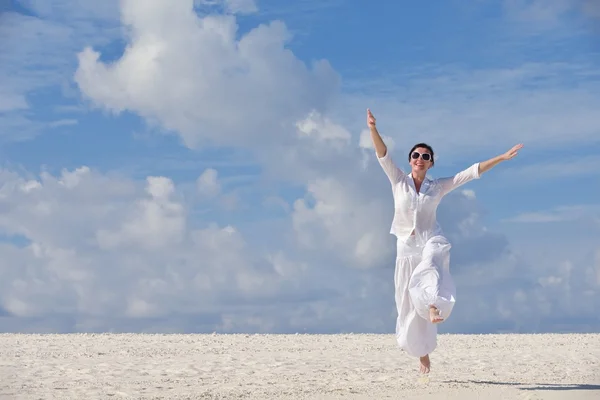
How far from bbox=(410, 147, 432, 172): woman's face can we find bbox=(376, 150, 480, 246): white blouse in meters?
0.18

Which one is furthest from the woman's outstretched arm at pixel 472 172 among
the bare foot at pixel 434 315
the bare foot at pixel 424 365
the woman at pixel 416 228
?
the bare foot at pixel 424 365

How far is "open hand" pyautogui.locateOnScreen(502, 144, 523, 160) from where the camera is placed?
11.6 m

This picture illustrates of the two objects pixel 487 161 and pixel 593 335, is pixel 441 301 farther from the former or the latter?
pixel 593 335

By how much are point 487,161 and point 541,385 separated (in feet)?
10.5

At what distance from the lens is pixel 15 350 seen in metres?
15.9

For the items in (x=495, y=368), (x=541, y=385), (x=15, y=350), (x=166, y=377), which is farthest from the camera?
(x=15, y=350)

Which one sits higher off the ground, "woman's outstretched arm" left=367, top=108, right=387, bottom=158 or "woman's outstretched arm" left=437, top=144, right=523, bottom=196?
"woman's outstretched arm" left=367, top=108, right=387, bottom=158

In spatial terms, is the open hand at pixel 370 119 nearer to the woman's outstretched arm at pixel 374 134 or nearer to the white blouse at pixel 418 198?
the woman's outstretched arm at pixel 374 134

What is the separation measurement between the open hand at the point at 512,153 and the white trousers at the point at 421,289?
142 centimetres

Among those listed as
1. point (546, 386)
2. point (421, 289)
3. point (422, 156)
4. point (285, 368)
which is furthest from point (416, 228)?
point (285, 368)

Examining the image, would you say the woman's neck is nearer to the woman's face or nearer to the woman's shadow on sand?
the woman's face

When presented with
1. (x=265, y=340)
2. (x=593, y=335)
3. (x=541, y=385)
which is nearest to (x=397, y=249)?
(x=541, y=385)

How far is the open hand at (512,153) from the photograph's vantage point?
11570mm

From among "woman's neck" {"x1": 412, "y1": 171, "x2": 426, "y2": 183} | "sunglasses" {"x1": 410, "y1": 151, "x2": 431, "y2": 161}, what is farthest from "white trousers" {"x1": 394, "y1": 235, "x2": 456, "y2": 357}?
"sunglasses" {"x1": 410, "y1": 151, "x2": 431, "y2": 161}
